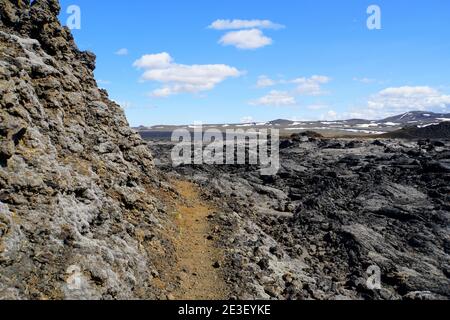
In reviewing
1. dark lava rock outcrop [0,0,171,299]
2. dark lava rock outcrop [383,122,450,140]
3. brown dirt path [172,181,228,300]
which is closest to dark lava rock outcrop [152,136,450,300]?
brown dirt path [172,181,228,300]

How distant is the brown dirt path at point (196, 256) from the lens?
1931 cm

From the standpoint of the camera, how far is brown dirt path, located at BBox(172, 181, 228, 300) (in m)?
19.3

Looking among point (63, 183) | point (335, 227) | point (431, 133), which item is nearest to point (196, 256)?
point (63, 183)

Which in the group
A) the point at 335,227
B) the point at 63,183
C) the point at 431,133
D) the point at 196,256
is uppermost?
the point at 431,133

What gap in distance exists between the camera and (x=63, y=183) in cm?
1828

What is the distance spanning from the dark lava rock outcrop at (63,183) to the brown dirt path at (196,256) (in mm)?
1164

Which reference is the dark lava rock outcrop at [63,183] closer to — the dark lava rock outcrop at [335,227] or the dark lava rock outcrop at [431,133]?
the dark lava rock outcrop at [335,227]

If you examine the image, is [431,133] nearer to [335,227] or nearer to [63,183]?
[335,227]

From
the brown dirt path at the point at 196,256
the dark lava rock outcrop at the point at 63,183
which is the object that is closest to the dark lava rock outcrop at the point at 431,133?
the brown dirt path at the point at 196,256

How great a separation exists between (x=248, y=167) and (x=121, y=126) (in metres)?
23.0

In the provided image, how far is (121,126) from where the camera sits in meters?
29.2

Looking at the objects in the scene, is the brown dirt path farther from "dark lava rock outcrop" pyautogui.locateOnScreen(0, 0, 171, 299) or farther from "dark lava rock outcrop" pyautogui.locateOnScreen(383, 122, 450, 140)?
"dark lava rock outcrop" pyautogui.locateOnScreen(383, 122, 450, 140)

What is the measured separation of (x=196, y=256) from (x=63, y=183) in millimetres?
7809

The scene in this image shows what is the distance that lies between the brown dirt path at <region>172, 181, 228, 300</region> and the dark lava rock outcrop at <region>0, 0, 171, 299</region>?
116cm
